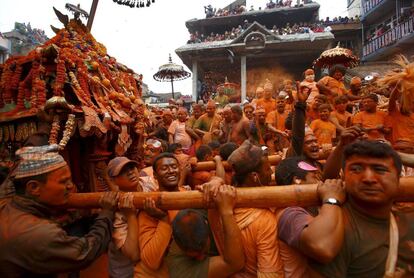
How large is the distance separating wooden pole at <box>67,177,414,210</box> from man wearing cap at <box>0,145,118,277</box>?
0.38 m

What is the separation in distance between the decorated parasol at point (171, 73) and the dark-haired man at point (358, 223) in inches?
610

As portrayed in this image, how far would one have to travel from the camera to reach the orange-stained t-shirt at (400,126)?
4.60 meters

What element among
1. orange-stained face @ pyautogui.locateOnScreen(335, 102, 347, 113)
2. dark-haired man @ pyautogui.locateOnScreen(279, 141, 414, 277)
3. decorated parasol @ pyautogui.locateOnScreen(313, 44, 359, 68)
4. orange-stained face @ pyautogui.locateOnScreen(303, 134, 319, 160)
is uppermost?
decorated parasol @ pyautogui.locateOnScreen(313, 44, 359, 68)

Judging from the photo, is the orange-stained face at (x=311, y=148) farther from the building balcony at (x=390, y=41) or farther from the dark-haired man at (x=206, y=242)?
the building balcony at (x=390, y=41)

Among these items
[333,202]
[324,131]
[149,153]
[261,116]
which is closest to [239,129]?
[261,116]

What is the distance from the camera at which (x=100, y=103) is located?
3.71 m

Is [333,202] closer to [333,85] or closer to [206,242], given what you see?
[206,242]

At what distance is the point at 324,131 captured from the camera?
5.49 meters

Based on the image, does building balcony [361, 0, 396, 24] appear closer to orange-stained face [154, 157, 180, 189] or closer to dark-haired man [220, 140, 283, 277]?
orange-stained face [154, 157, 180, 189]

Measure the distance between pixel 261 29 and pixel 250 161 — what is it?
1988 cm

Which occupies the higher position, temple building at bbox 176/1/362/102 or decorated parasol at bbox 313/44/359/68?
temple building at bbox 176/1/362/102

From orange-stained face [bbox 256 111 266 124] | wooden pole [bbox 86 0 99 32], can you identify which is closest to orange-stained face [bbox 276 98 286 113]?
orange-stained face [bbox 256 111 266 124]

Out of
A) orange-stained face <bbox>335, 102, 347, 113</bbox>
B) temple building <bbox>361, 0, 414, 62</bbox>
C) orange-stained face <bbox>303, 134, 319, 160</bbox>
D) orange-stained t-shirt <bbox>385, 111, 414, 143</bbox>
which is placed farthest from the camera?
temple building <bbox>361, 0, 414, 62</bbox>

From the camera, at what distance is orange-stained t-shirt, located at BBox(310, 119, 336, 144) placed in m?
5.45
